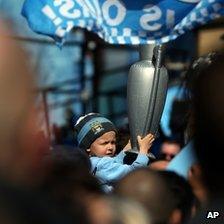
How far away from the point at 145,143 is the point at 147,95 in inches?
9.2

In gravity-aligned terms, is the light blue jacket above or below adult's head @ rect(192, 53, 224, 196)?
below

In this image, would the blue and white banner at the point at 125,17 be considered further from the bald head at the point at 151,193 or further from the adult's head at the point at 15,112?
the adult's head at the point at 15,112

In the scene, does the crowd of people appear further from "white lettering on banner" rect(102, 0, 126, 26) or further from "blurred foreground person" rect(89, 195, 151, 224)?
"white lettering on banner" rect(102, 0, 126, 26)

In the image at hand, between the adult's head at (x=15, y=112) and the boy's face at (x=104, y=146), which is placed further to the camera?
the boy's face at (x=104, y=146)

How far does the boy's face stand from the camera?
147 inches

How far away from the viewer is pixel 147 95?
3381 millimetres

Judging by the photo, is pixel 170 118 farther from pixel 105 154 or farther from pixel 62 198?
pixel 62 198

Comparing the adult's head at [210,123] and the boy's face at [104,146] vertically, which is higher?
the adult's head at [210,123]

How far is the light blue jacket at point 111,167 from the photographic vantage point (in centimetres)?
320

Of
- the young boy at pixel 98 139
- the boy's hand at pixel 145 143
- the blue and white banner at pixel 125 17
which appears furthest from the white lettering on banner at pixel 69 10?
the boy's hand at pixel 145 143

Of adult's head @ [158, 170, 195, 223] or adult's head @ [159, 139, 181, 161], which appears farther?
adult's head @ [159, 139, 181, 161]

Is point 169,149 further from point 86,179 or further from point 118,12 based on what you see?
point 86,179

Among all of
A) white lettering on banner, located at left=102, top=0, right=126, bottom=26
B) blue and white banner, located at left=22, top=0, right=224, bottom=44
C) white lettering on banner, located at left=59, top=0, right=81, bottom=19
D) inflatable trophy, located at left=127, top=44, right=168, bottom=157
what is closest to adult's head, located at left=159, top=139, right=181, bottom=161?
inflatable trophy, located at left=127, top=44, right=168, bottom=157

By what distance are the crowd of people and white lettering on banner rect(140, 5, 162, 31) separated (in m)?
1.14
